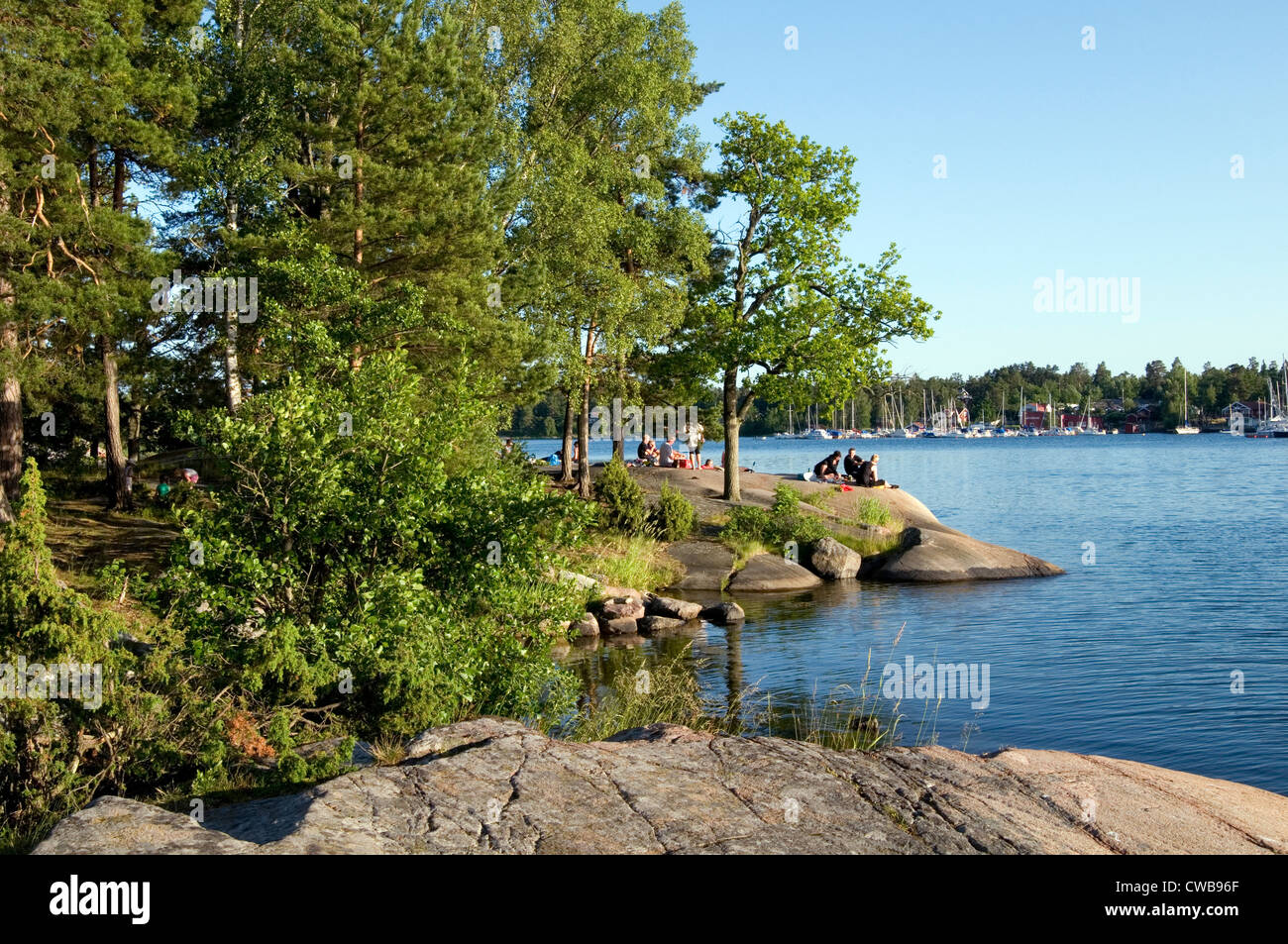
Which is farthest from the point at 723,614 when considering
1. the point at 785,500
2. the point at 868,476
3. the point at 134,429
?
the point at 134,429

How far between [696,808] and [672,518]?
2339 cm

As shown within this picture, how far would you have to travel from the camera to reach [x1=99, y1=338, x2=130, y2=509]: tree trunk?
24.0 meters

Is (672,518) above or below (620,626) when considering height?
above

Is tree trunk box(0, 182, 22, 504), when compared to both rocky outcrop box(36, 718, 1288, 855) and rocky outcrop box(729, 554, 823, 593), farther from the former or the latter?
rocky outcrop box(729, 554, 823, 593)

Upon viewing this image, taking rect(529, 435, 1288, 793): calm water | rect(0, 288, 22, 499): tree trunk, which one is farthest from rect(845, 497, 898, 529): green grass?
rect(0, 288, 22, 499): tree trunk

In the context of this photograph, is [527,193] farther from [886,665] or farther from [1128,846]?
[1128,846]

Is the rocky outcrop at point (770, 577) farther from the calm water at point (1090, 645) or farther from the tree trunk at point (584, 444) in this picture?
the tree trunk at point (584, 444)

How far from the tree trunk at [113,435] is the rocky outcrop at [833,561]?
713 inches

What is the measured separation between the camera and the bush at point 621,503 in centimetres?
2959

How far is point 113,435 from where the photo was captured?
25.3 meters

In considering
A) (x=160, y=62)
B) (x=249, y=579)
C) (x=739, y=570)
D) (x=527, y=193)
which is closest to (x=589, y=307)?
(x=527, y=193)

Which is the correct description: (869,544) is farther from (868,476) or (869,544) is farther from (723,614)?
(723,614)

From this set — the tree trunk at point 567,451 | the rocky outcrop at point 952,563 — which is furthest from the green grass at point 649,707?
the tree trunk at point 567,451

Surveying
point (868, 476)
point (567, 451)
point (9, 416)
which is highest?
point (9, 416)
